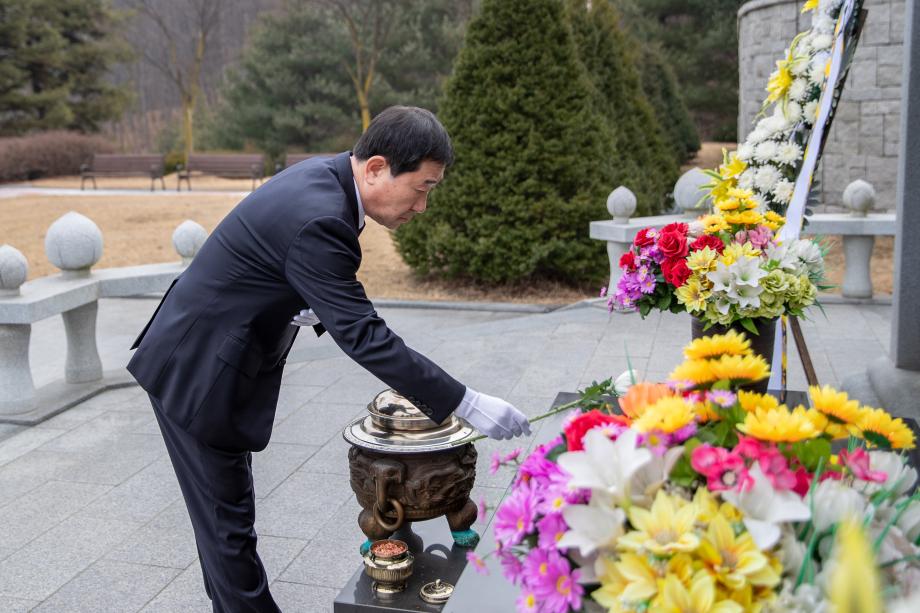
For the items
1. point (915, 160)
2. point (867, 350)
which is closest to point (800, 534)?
point (915, 160)

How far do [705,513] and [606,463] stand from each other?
0.46 ft

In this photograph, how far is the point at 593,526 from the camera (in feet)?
3.84

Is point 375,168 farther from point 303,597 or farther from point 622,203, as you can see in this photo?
point 622,203

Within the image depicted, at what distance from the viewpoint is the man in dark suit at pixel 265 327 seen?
2.34m

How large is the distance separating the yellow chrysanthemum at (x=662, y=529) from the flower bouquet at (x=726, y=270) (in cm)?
173

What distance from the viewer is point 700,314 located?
9.56 feet

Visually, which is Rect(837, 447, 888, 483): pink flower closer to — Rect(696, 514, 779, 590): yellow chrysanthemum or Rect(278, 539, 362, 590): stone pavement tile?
Rect(696, 514, 779, 590): yellow chrysanthemum

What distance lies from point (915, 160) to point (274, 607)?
3.07 m

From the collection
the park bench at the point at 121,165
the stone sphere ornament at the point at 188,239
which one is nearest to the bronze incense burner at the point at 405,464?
the stone sphere ornament at the point at 188,239

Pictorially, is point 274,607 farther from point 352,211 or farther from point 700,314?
point 700,314

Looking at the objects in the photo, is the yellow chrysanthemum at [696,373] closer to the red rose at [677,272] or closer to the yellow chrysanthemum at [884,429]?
the yellow chrysanthemum at [884,429]

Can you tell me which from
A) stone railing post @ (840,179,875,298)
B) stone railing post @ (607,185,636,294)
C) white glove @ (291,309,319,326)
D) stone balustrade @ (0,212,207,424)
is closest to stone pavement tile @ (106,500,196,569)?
white glove @ (291,309,319,326)

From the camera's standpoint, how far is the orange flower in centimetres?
141

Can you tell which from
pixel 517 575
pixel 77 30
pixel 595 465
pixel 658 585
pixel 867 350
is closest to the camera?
pixel 658 585
